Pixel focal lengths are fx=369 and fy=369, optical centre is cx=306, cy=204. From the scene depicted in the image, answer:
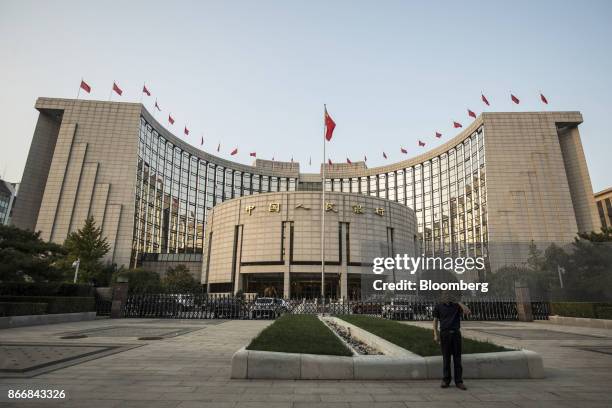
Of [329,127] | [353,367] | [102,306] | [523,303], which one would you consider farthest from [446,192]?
[353,367]

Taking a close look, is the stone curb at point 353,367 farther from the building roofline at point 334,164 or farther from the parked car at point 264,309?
the building roofline at point 334,164

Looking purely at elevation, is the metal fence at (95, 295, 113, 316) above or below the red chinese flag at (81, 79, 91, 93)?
below

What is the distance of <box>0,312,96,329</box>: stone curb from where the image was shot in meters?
19.0

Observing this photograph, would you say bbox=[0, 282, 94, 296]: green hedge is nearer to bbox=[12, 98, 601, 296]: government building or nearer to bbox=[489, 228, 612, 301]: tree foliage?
bbox=[489, 228, 612, 301]: tree foliage

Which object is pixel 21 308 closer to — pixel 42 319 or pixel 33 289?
pixel 42 319

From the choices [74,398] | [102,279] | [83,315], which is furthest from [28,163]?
[74,398]

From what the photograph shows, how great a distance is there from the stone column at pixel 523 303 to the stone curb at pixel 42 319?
3209 centimetres

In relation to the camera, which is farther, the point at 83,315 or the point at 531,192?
the point at 531,192

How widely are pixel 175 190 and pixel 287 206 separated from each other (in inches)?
1404

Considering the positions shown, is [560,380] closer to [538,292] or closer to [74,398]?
[74,398]

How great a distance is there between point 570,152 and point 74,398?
93.2 meters

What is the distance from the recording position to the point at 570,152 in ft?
252

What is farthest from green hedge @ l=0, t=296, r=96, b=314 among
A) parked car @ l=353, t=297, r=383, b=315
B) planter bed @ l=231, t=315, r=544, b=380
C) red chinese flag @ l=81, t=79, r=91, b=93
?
red chinese flag @ l=81, t=79, r=91, b=93

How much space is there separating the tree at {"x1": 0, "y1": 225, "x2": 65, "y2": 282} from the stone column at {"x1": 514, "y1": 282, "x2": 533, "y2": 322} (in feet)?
109
